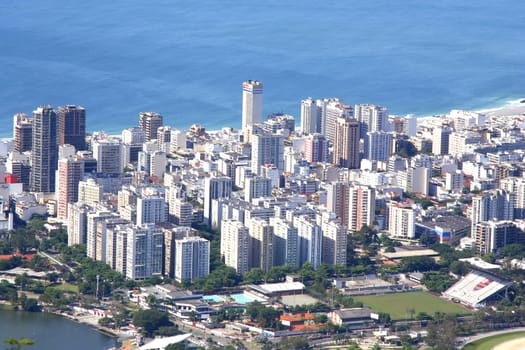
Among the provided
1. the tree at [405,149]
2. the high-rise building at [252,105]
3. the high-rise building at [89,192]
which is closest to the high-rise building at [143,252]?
the high-rise building at [89,192]

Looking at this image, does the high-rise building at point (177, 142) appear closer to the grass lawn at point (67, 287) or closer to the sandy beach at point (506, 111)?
the sandy beach at point (506, 111)

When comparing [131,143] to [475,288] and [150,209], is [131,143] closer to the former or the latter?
[150,209]

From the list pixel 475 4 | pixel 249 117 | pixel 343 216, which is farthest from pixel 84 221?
pixel 475 4

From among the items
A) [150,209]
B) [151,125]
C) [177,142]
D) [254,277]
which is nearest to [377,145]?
[177,142]

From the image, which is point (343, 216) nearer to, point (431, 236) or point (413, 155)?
point (431, 236)

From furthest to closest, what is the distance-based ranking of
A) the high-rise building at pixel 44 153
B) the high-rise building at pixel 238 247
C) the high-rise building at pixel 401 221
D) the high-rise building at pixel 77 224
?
the high-rise building at pixel 44 153 < the high-rise building at pixel 401 221 < the high-rise building at pixel 77 224 < the high-rise building at pixel 238 247

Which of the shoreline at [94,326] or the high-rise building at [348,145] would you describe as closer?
the shoreline at [94,326]

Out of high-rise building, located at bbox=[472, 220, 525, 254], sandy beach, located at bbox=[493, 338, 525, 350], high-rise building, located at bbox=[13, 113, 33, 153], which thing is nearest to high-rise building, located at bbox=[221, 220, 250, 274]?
high-rise building, located at bbox=[472, 220, 525, 254]
